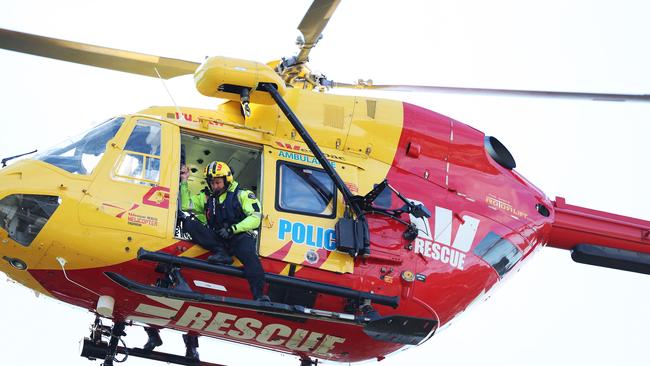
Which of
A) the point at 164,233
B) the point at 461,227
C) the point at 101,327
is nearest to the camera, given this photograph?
the point at 164,233

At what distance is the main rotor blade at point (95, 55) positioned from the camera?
11898 mm

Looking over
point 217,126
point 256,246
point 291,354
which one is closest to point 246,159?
point 217,126

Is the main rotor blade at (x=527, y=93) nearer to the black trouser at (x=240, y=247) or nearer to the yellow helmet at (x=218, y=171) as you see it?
the yellow helmet at (x=218, y=171)

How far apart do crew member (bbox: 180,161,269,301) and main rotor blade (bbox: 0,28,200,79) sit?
1.81 metres

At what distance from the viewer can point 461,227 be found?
41.5 feet

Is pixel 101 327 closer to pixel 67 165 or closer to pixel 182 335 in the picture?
pixel 182 335

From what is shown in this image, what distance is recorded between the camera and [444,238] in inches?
491

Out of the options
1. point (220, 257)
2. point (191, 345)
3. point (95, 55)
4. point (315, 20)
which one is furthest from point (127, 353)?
point (315, 20)

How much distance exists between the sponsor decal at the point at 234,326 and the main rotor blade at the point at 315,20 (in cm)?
300

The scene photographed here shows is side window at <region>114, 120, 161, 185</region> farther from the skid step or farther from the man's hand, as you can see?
the skid step

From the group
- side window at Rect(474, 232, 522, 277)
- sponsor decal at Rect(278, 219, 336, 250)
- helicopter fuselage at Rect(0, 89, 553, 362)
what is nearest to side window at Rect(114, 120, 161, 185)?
helicopter fuselage at Rect(0, 89, 553, 362)

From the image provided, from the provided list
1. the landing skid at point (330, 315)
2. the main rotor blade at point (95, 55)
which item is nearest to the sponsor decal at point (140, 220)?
the landing skid at point (330, 315)

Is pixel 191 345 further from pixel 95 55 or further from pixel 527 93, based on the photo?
pixel 527 93

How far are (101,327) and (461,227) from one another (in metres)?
4.05
